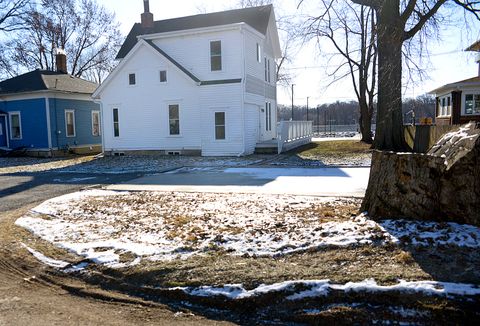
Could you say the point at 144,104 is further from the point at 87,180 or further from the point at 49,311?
the point at 49,311

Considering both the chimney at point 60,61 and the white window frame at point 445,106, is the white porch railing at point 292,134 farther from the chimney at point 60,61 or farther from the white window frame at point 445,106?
the chimney at point 60,61

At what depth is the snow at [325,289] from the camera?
12.0 feet

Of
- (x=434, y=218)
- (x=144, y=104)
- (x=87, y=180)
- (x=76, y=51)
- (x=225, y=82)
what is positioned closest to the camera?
(x=434, y=218)

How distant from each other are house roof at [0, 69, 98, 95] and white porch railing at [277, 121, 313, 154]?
1370cm

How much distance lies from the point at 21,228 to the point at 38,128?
2024cm

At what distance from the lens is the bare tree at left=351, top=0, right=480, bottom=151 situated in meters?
9.82

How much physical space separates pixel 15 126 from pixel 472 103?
31.2 m

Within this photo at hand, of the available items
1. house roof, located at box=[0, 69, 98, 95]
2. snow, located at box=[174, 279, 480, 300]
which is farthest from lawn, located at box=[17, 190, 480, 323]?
house roof, located at box=[0, 69, 98, 95]

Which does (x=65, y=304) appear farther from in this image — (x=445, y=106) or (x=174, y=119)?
(x=445, y=106)

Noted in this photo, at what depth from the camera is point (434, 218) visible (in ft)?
16.9

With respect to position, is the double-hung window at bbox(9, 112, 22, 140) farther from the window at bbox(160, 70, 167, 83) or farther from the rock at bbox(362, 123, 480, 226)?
the rock at bbox(362, 123, 480, 226)

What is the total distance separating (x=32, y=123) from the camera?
24922mm

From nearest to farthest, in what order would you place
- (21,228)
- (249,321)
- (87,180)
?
(249,321)
(21,228)
(87,180)

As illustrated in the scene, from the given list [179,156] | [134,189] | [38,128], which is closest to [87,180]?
[134,189]
